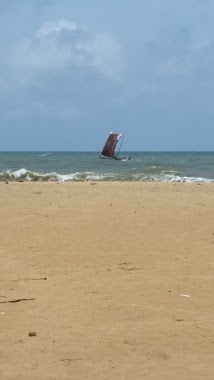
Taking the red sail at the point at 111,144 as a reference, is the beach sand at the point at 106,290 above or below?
below

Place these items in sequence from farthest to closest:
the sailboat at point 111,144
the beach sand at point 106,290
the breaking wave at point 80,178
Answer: the sailboat at point 111,144
the breaking wave at point 80,178
the beach sand at point 106,290

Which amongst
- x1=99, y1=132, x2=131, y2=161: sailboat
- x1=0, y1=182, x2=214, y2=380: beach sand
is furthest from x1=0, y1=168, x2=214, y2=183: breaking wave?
x1=0, y1=182, x2=214, y2=380: beach sand

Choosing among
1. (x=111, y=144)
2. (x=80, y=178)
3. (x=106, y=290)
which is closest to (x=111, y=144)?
(x=111, y=144)

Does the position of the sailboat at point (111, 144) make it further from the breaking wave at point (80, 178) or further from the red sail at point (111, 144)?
the breaking wave at point (80, 178)

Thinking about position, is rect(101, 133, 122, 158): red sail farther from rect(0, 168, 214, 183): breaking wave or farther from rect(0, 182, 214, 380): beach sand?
rect(0, 182, 214, 380): beach sand

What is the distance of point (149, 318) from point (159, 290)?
2.72ft

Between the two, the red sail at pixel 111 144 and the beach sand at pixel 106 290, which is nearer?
the beach sand at pixel 106 290

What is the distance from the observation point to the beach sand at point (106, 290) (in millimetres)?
4102

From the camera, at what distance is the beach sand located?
4.10 meters

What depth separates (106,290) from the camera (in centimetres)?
580

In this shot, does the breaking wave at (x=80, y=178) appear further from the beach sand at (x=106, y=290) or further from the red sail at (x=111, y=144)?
the beach sand at (x=106, y=290)

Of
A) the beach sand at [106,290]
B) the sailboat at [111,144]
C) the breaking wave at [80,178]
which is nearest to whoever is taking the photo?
the beach sand at [106,290]

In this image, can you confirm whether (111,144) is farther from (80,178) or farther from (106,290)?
(106,290)

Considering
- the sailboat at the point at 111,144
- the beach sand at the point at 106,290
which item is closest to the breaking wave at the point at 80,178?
the sailboat at the point at 111,144
